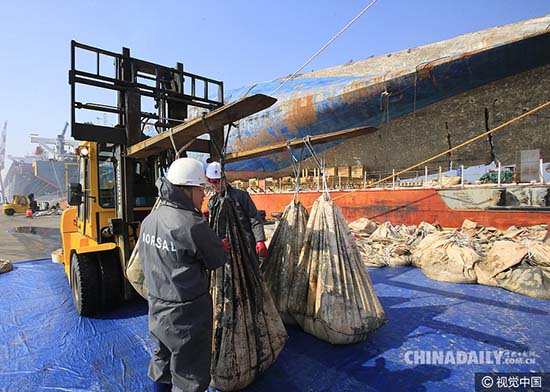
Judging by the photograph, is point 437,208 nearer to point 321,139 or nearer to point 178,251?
point 321,139

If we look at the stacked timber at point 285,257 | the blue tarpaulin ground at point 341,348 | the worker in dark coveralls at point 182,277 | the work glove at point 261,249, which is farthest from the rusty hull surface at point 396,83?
the worker in dark coveralls at point 182,277

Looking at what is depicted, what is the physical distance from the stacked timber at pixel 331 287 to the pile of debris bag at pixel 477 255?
2618 millimetres

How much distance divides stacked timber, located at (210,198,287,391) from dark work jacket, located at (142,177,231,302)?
494 millimetres

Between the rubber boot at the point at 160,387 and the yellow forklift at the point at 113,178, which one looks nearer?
the rubber boot at the point at 160,387

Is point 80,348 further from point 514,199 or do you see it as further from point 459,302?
point 514,199

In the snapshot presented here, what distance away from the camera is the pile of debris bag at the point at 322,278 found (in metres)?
2.52

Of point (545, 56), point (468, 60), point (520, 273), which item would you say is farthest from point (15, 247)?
point (545, 56)

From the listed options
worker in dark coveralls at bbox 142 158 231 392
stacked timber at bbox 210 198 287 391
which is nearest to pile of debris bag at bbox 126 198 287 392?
stacked timber at bbox 210 198 287 391

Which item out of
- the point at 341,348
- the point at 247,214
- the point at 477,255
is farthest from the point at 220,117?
the point at 477,255

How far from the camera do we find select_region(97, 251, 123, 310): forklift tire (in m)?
3.42

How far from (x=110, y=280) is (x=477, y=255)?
5.56 meters

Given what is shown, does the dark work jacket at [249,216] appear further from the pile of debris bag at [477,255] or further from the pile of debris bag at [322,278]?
the pile of debris bag at [477,255]

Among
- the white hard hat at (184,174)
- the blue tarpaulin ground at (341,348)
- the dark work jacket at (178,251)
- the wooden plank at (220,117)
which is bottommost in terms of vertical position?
the blue tarpaulin ground at (341,348)

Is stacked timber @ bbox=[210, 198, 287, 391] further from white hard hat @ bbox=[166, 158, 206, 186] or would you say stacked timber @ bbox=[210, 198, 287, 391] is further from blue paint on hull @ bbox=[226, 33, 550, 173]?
blue paint on hull @ bbox=[226, 33, 550, 173]
